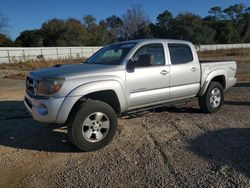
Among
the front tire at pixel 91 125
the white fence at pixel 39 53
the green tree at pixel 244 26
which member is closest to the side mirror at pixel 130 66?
the front tire at pixel 91 125

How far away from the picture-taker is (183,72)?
22.1ft

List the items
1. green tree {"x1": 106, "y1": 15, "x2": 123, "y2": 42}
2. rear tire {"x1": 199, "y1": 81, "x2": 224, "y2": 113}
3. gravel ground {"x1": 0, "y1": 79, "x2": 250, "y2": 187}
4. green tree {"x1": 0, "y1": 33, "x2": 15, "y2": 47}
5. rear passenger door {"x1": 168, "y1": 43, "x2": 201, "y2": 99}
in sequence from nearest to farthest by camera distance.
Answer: gravel ground {"x1": 0, "y1": 79, "x2": 250, "y2": 187} → rear passenger door {"x1": 168, "y1": 43, "x2": 201, "y2": 99} → rear tire {"x1": 199, "y1": 81, "x2": 224, "y2": 113} → green tree {"x1": 0, "y1": 33, "x2": 15, "y2": 47} → green tree {"x1": 106, "y1": 15, "x2": 123, "y2": 42}

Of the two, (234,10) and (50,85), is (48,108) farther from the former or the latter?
(234,10)

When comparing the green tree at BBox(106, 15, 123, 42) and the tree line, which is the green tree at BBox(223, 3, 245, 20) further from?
the green tree at BBox(106, 15, 123, 42)

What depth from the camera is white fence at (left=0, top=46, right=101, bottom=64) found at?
38.6m

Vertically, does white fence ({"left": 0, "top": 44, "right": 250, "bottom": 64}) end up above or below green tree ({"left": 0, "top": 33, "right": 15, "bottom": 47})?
below

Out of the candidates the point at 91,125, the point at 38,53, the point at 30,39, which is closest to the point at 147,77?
the point at 91,125

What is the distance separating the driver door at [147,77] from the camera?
580 cm

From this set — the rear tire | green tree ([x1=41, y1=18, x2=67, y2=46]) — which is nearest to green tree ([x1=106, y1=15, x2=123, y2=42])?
green tree ([x1=41, y1=18, x2=67, y2=46])

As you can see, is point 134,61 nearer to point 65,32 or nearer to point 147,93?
point 147,93

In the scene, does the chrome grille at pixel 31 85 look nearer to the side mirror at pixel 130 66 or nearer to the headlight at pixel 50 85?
the headlight at pixel 50 85

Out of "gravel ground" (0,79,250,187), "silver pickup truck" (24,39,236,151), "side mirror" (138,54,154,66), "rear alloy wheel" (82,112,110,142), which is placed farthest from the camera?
"side mirror" (138,54,154,66)

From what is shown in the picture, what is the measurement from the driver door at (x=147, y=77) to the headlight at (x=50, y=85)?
1317 mm

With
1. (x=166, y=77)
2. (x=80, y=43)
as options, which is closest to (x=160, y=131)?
(x=166, y=77)
